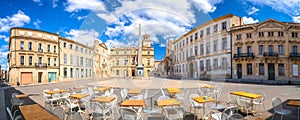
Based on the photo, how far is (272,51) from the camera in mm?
24297

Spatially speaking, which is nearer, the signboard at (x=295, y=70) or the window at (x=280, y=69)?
the signboard at (x=295, y=70)

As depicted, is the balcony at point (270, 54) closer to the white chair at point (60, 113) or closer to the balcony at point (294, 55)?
the balcony at point (294, 55)

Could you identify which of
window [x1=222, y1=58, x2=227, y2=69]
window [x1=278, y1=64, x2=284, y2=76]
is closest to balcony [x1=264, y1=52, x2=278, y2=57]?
window [x1=278, y1=64, x2=284, y2=76]

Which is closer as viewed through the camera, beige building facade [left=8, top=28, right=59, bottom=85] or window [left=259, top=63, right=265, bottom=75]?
window [left=259, top=63, right=265, bottom=75]

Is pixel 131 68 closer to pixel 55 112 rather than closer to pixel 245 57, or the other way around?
pixel 245 57

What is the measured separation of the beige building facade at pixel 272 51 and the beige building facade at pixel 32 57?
111ft

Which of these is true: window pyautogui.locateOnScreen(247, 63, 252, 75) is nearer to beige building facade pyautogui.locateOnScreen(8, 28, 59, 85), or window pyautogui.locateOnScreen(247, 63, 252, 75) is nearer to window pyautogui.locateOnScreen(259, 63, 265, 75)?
window pyautogui.locateOnScreen(259, 63, 265, 75)

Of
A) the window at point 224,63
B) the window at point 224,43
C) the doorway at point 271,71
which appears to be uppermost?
the window at point 224,43

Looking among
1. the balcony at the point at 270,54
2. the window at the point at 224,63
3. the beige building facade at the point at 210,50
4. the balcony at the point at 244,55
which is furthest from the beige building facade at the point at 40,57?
the balcony at the point at 270,54

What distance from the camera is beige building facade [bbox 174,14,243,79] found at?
92.7 feet

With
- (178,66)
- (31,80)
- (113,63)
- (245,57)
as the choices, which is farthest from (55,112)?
(113,63)

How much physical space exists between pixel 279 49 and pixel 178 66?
24705 millimetres

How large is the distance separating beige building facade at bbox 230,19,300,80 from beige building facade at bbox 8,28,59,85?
33788 millimetres

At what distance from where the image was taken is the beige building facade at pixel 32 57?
84.5ft
